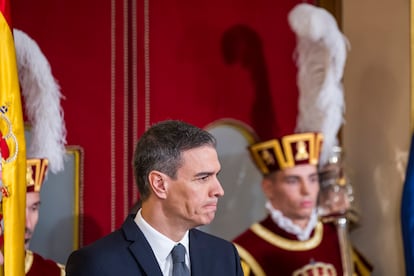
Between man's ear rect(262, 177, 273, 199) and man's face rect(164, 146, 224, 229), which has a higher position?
man's face rect(164, 146, 224, 229)

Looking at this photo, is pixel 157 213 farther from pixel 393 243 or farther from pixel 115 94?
pixel 393 243

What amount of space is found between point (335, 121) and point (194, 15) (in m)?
0.73

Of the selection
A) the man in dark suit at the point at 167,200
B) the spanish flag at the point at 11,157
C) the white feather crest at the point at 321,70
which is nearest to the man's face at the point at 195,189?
the man in dark suit at the point at 167,200

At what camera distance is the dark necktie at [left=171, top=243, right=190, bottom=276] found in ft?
7.00

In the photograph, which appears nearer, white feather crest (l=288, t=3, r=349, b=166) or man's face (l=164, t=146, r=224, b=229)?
man's face (l=164, t=146, r=224, b=229)

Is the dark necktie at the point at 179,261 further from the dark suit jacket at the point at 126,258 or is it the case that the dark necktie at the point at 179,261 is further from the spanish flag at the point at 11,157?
the spanish flag at the point at 11,157

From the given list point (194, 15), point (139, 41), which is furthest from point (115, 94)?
point (194, 15)

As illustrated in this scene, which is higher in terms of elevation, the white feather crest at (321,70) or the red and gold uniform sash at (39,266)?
the white feather crest at (321,70)

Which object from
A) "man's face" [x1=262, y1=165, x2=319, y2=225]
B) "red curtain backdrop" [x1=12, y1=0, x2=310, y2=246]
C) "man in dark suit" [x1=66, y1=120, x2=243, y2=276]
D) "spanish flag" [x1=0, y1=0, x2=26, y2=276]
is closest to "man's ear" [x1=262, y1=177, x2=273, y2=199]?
"man's face" [x1=262, y1=165, x2=319, y2=225]

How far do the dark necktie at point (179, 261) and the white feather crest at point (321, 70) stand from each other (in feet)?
4.97

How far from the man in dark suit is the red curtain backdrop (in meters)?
1.23

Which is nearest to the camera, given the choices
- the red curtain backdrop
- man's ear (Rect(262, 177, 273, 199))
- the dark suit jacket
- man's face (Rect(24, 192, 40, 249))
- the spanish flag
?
the dark suit jacket

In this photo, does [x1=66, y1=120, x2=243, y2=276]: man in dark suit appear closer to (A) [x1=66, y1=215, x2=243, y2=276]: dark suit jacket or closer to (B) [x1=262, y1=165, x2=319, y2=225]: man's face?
(A) [x1=66, y1=215, x2=243, y2=276]: dark suit jacket

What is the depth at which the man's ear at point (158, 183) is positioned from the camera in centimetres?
216
